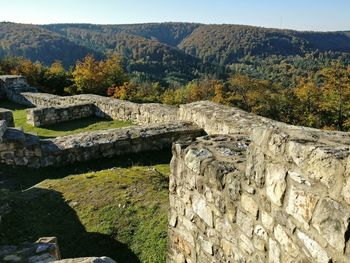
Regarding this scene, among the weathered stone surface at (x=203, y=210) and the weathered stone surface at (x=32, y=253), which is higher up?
the weathered stone surface at (x=203, y=210)

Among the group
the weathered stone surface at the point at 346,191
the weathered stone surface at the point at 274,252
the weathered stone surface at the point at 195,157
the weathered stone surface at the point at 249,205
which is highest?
the weathered stone surface at the point at 346,191

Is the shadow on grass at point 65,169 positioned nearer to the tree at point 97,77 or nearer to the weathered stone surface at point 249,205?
the weathered stone surface at point 249,205

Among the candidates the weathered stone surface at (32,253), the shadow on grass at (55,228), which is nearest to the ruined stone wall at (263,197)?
the shadow on grass at (55,228)

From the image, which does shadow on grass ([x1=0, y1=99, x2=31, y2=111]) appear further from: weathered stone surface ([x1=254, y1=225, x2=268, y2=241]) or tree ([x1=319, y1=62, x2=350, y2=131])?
tree ([x1=319, y1=62, x2=350, y2=131])

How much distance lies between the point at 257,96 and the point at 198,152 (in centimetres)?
5153

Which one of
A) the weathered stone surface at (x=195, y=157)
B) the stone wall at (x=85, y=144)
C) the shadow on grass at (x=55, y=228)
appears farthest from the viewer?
the stone wall at (x=85, y=144)

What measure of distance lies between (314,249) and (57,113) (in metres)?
13.3

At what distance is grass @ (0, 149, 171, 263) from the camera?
241 inches

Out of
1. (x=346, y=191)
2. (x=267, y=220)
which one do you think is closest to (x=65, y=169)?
(x=267, y=220)

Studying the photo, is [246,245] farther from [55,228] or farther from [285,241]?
[55,228]

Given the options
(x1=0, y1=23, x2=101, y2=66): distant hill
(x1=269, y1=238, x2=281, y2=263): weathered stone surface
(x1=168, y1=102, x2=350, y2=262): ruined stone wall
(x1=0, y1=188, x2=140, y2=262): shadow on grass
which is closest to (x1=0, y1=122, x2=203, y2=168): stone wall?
(x1=0, y1=188, x2=140, y2=262): shadow on grass

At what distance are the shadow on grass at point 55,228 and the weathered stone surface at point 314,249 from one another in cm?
345

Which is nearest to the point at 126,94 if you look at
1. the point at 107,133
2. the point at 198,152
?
the point at 107,133

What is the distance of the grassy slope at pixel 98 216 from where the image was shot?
611cm
